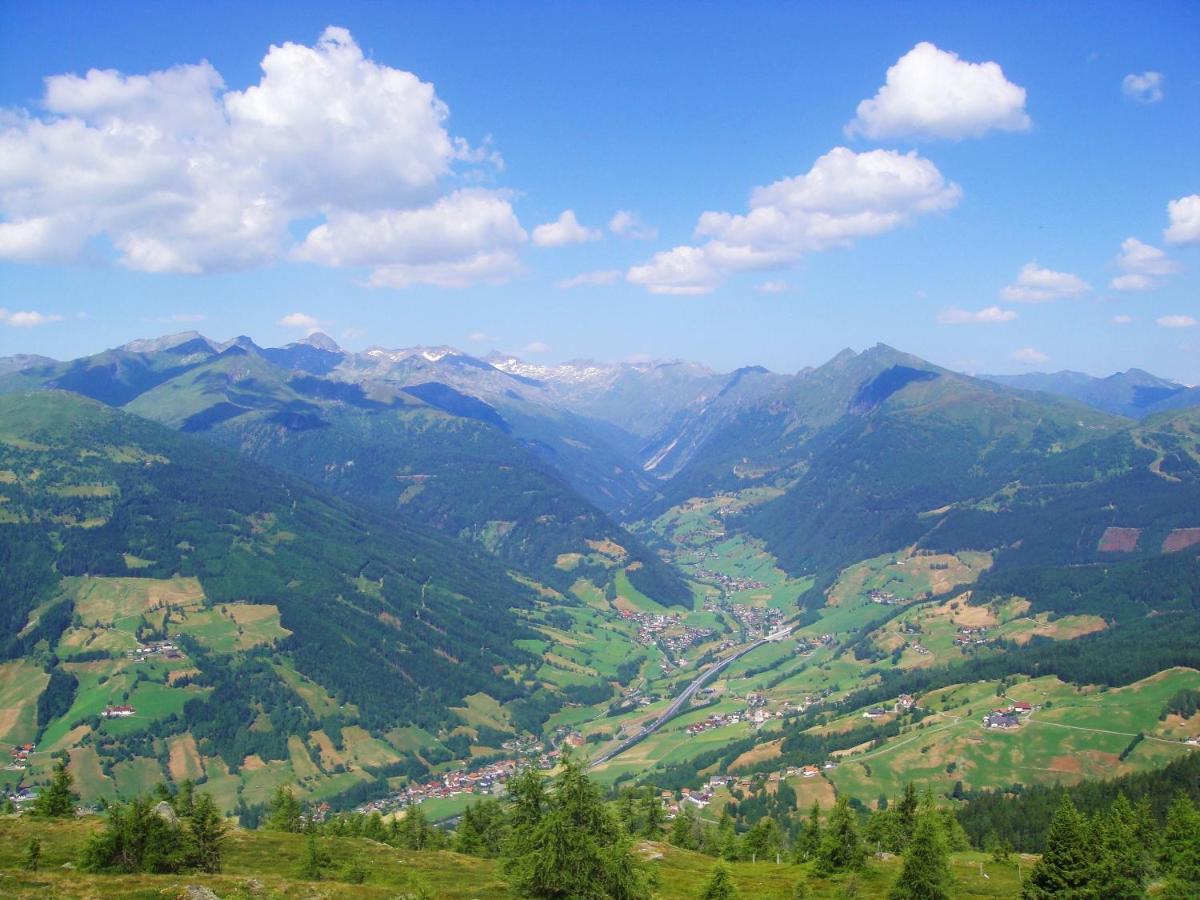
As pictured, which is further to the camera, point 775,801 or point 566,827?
point 775,801

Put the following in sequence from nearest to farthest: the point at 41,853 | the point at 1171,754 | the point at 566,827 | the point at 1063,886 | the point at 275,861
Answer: the point at 566,827
the point at 1063,886
the point at 41,853
the point at 275,861
the point at 1171,754

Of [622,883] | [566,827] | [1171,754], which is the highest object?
[566,827]

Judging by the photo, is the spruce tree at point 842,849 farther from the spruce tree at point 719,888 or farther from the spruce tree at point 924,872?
the spruce tree at point 719,888

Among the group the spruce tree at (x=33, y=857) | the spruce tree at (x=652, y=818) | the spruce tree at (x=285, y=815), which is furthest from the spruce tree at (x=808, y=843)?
the spruce tree at (x=33, y=857)

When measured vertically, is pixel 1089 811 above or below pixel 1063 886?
below

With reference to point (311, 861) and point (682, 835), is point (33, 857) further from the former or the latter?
point (682, 835)

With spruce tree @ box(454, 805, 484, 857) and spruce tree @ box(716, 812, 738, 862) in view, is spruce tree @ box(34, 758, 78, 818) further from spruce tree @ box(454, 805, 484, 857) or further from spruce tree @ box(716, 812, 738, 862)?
spruce tree @ box(716, 812, 738, 862)

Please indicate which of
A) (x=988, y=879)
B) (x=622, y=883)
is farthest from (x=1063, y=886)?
(x=622, y=883)

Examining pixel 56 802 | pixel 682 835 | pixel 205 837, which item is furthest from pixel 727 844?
pixel 56 802

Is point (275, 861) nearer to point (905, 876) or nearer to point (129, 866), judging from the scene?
point (129, 866)
